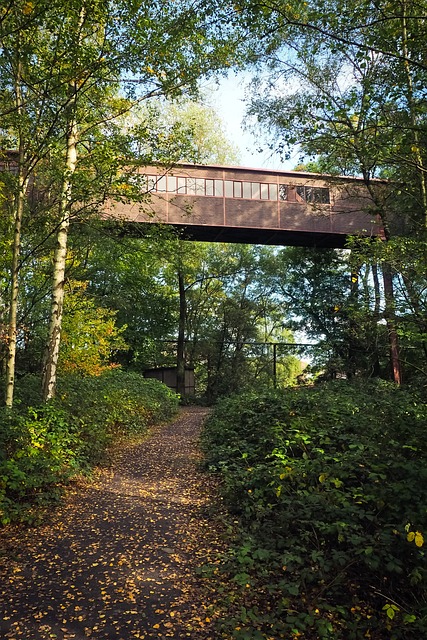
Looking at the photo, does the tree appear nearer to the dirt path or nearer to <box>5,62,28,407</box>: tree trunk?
<box>5,62,28,407</box>: tree trunk

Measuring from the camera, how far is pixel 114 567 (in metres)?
3.96

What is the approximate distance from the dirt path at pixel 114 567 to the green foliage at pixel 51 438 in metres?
0.39

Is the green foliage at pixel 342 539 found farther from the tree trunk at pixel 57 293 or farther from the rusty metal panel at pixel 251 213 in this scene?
the rusty metal panel at pixel 251 213

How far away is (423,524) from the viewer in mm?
3332

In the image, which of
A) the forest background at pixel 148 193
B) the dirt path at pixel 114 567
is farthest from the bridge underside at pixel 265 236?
the dirt path at pixel 114 567

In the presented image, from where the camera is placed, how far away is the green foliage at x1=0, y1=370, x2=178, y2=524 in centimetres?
512

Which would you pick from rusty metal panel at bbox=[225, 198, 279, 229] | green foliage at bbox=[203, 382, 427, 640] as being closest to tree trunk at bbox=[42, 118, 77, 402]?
green foliage at bbox=[203, 382, 427, 640]

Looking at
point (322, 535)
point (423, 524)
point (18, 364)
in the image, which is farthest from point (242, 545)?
point (18, 364)

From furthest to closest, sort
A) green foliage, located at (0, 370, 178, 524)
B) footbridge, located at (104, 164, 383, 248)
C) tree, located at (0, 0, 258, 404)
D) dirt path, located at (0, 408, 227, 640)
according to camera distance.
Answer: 1. footbridge, located at (104, 164, 383, 248)
2. tree, located at (0, 0, 258, 404)
3. green foliage, located at (0, 370, 178, 524)
4. dirt path, located at (0, 408, 227, 640)

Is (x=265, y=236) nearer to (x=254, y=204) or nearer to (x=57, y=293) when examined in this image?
(x=254, y=204)

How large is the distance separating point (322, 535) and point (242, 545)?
0.86 m

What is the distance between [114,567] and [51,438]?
2.65 m

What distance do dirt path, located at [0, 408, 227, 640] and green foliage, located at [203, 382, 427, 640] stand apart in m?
0.49

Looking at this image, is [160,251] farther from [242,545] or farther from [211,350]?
[211,350]
